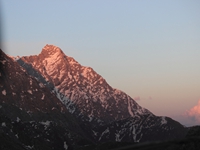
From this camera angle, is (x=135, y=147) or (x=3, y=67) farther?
(x=3, y=67)

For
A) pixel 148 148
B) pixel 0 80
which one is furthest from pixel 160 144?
pixel 0 80

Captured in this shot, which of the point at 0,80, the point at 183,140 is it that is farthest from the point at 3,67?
the point at 183,140

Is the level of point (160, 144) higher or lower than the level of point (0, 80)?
lower

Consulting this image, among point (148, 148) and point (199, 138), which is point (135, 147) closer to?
point (148, 148)

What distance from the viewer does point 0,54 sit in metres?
18.3

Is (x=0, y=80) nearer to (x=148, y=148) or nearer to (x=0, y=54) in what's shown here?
(x=0, y=54)

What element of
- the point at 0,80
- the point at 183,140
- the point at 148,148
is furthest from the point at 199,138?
the point at 0,80

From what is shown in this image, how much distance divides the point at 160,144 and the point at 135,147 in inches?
40.3

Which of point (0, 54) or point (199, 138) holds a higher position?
point (0, 54)

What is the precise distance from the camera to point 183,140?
18688 millimetres

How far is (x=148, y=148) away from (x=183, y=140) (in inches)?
51.4

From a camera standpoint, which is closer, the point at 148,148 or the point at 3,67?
the point at 148,148

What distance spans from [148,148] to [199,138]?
84.4 inches

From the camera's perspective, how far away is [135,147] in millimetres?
18141
